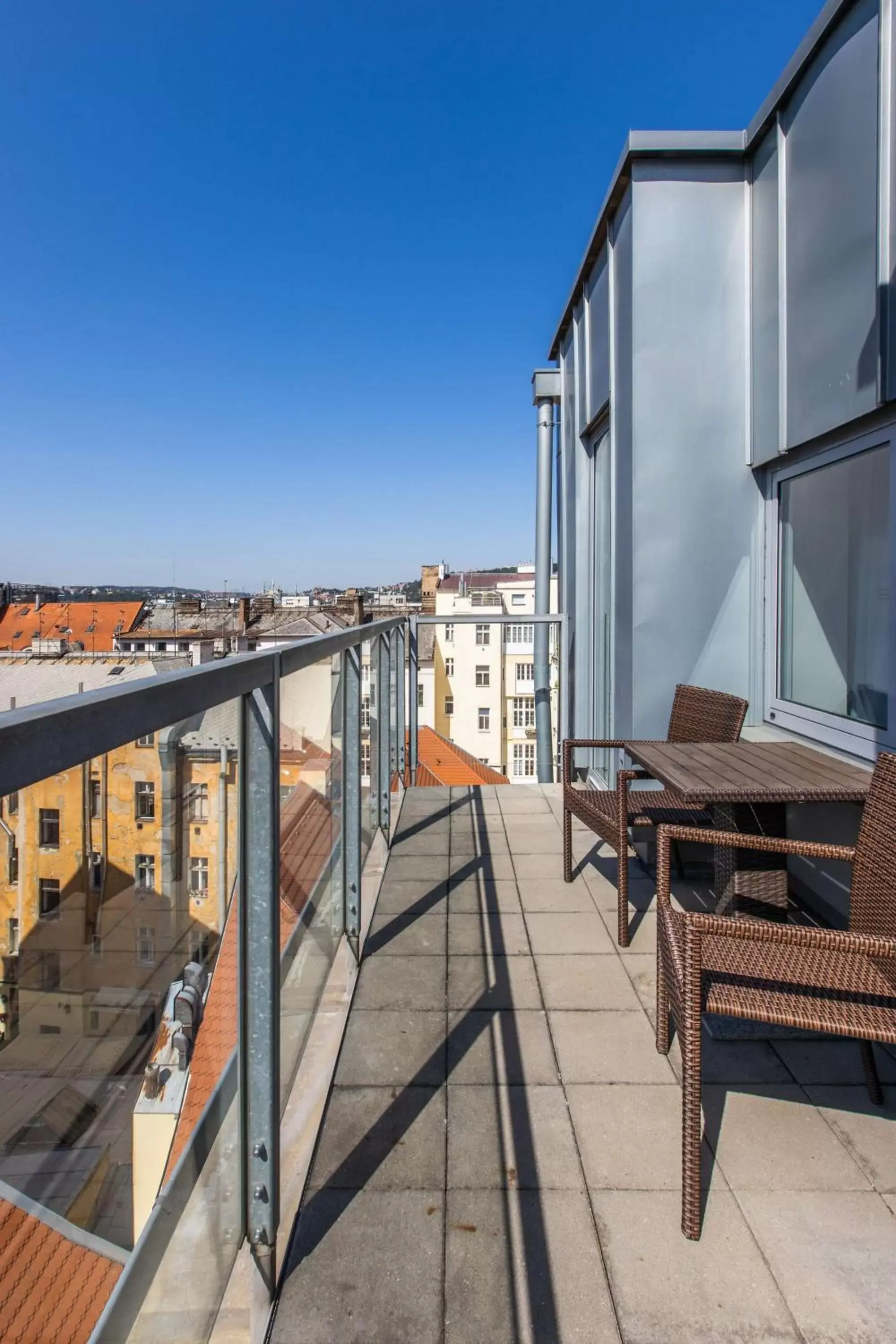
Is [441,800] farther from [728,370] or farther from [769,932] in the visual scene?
[769,932]

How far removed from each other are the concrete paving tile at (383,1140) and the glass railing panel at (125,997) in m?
0.45

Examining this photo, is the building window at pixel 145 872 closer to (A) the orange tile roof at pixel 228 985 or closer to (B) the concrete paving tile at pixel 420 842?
(A) the orange tile roof at pixel 228 985

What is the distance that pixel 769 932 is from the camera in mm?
1511

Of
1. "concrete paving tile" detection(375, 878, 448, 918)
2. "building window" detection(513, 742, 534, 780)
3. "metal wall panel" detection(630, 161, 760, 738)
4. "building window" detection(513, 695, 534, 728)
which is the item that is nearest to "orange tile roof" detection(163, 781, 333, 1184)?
"concrete paving tile" detection(375, 878, 448, 918)

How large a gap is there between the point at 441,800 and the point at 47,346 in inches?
978

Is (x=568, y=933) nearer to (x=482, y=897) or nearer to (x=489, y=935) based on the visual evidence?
(x=489, y=935)

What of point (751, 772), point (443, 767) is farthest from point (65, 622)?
point (751, 772)

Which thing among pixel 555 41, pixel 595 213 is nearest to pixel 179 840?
pixel 595 213

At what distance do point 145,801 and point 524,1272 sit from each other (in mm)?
1192

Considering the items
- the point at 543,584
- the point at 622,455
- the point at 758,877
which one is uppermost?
the point at 622,455

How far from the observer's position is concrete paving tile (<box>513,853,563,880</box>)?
3.48m

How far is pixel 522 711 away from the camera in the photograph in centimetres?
2439

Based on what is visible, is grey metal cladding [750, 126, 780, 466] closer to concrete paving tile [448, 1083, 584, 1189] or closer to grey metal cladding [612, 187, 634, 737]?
grey metal cladding [612, 187, 634, 737]

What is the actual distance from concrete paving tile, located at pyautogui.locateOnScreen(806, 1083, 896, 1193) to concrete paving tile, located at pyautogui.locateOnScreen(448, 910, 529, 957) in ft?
3.41
